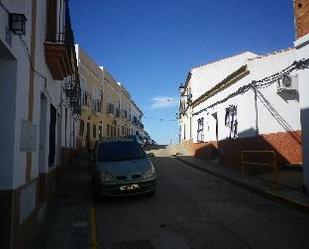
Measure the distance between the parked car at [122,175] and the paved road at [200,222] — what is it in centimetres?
36

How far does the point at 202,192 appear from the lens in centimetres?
1339

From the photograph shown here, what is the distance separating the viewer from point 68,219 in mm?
9859

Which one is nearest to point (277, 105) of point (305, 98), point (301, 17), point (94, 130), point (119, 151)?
point (305, 98)

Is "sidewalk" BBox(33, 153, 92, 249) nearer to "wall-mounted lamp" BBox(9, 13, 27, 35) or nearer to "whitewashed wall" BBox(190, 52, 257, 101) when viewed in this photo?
"wall-mounted lamp" BBox(9, 13, 27, 35)

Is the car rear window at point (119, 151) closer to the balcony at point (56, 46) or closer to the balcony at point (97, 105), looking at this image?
the balcony at point (56, 46)

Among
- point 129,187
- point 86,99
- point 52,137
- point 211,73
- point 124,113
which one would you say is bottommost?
point 129,187

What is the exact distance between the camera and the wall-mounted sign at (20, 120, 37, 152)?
668 cm

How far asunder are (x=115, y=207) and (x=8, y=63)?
6238 mm

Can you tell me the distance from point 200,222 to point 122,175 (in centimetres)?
329

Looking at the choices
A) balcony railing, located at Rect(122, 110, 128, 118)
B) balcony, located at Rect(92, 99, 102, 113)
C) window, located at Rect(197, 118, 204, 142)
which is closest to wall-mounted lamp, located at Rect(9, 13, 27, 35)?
window, located at Rect(197, 118, 204, 142)

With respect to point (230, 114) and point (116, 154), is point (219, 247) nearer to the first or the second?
point (116, 154)

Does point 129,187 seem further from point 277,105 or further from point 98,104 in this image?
point 98,104

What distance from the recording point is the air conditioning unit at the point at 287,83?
15.7 metres

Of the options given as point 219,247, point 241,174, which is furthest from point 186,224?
point 241,174
